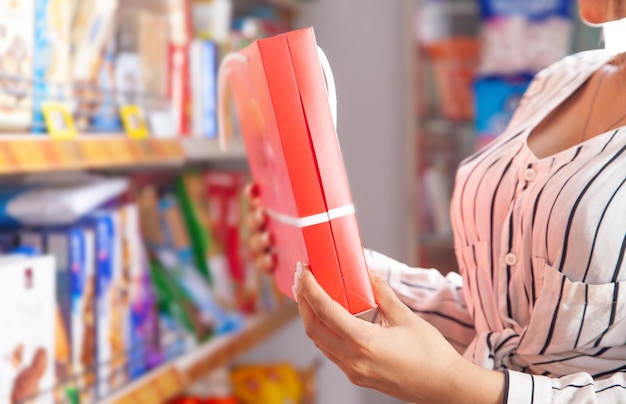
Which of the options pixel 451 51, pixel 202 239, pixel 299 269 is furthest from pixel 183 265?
pixel 451 51

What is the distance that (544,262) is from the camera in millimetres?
856

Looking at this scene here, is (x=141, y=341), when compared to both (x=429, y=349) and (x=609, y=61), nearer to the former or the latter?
(x=429, y=349)

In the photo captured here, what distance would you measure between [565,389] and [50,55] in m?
0.98

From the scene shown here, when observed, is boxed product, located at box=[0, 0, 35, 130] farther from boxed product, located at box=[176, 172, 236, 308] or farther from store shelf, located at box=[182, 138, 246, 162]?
boxed product, located at box=[176, 172, 236, 308]

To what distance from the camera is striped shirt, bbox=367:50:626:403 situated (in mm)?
796

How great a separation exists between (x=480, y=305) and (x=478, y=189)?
16 cm

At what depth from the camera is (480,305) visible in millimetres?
998

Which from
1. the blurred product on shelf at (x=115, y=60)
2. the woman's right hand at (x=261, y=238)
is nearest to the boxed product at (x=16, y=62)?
the blurred product on shelf at (x=115, y=60)

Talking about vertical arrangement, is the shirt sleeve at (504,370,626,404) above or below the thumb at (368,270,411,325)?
below

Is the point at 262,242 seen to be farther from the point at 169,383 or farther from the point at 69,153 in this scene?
the point at 169,383

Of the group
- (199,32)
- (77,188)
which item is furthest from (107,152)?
(199,32)

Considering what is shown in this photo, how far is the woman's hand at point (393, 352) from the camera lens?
2.40 feet

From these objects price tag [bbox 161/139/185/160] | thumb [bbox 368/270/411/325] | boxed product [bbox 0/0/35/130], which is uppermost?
boxed product [bbox 0/0/35/130]

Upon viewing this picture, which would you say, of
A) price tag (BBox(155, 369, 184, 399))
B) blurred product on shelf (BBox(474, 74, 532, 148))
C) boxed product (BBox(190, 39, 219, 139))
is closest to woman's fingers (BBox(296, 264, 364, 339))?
price tag (BBox(155, 369, 184, 399))
